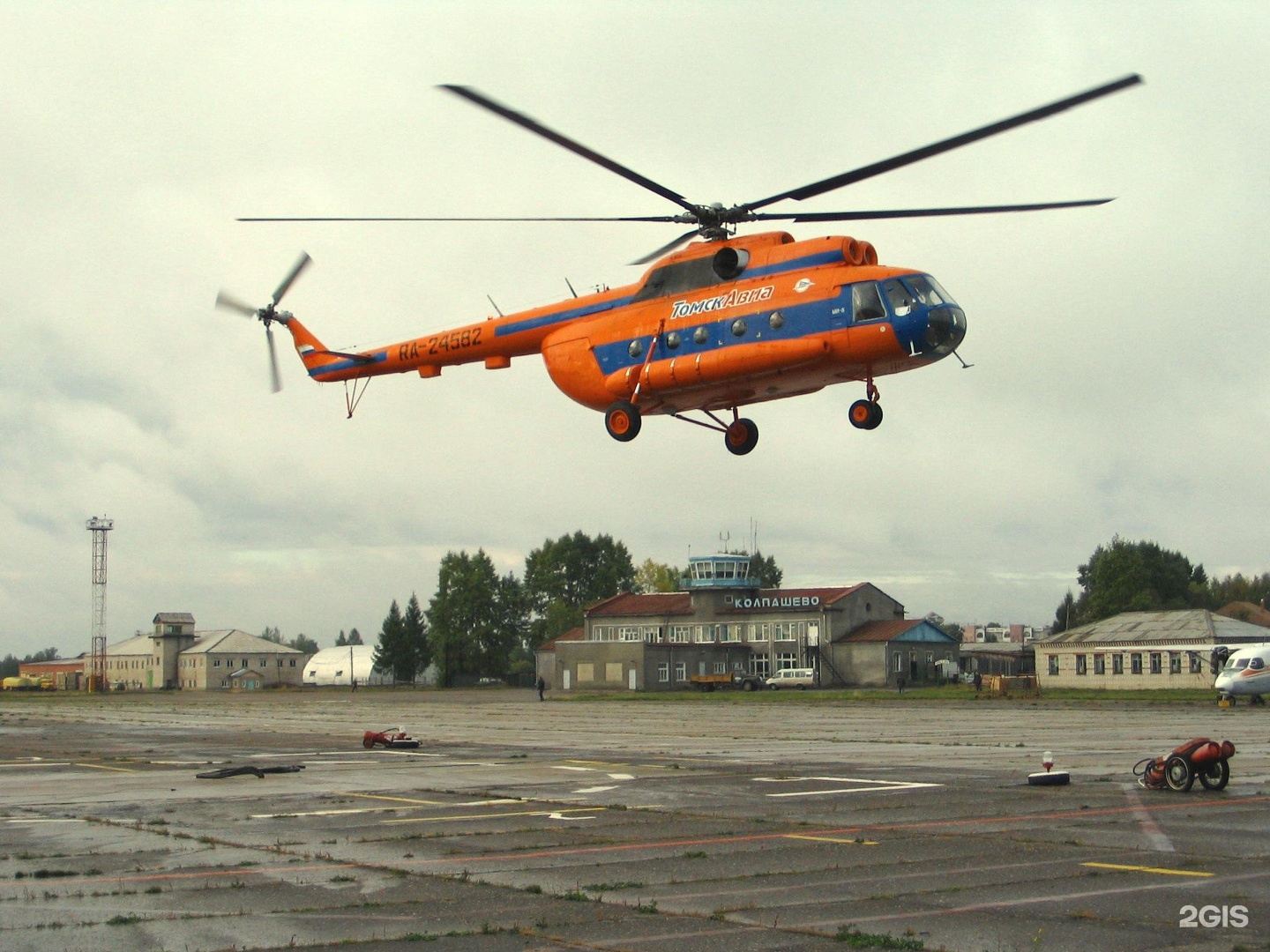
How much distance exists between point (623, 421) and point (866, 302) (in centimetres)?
646

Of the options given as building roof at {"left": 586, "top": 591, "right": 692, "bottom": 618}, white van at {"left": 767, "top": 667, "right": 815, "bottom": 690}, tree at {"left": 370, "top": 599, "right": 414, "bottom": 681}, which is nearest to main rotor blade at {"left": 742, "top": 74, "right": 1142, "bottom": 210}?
white van at {"left": 767, "top": 667, "right": 815, "bottom": 690}

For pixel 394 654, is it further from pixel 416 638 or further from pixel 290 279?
pixel 290 279

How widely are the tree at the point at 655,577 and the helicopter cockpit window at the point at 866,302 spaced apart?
156000 millimetres

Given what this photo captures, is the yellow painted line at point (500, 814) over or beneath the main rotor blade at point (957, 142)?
beneath

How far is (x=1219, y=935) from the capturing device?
393 inches

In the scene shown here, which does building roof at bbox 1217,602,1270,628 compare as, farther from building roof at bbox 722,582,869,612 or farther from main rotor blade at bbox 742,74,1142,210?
main rotor blade at bbox 742,74,1142,210

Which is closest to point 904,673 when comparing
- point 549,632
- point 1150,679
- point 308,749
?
point 1150,679

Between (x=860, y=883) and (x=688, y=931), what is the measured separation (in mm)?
2696

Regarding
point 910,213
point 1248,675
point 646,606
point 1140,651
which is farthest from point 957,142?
point 646,606

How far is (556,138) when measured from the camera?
68.1 ft

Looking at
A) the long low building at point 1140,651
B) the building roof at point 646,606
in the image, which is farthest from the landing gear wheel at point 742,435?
the building roof at point 646,606

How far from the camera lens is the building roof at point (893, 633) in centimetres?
10300

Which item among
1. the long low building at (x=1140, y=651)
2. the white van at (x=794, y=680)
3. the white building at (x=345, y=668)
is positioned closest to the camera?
the long low building at (x=1140, y=651)

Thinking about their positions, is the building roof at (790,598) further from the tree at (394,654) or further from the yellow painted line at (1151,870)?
the yellow painted line at (1151,870)
